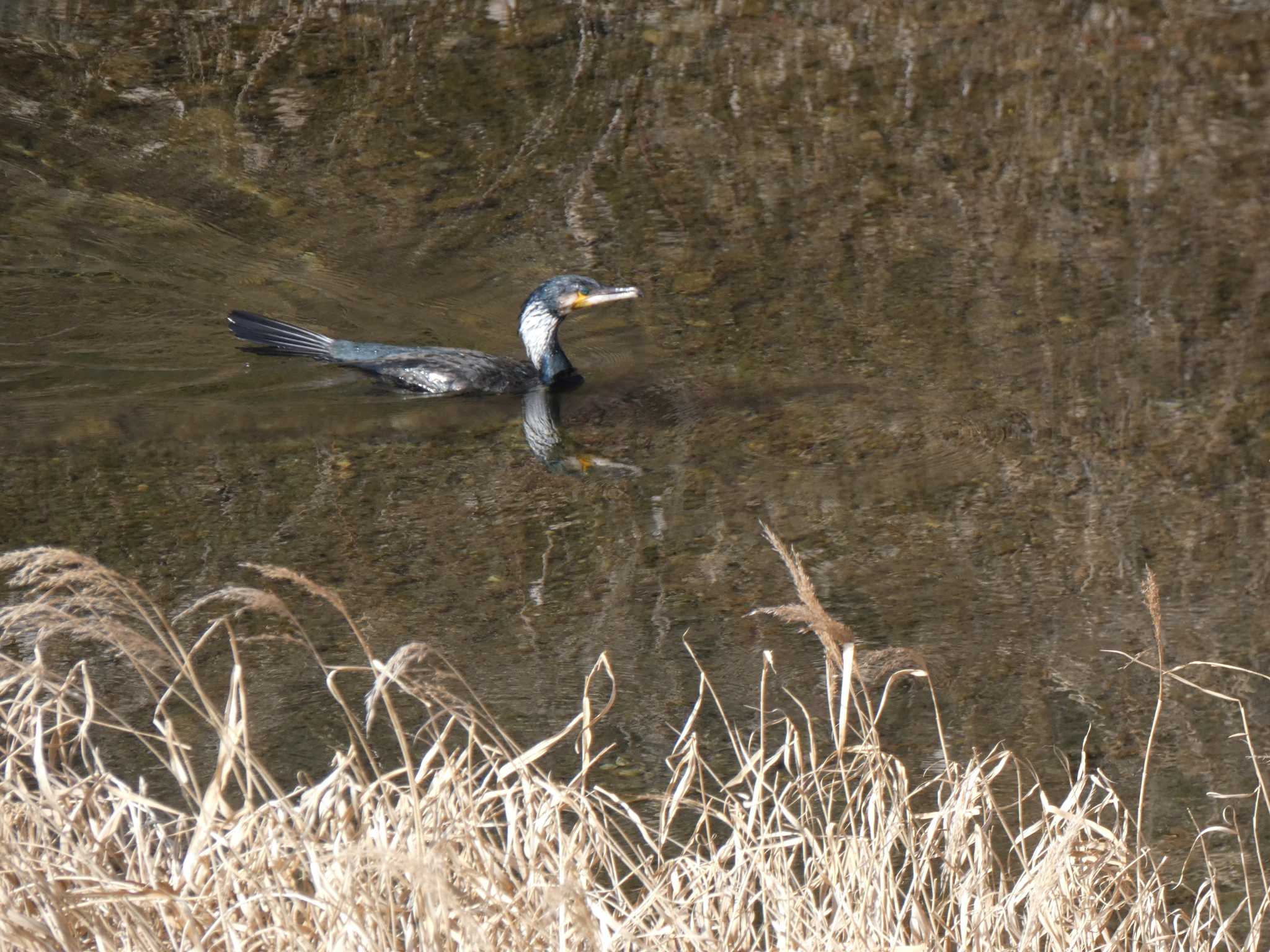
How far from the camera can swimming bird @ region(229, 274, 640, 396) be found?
7812mm

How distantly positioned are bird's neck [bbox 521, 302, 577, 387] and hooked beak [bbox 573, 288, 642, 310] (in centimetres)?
15

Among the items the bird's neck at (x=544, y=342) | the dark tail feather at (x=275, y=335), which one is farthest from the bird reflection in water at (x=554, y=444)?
the dark tail feather at (x=275, y=335)

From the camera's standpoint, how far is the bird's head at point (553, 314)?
7957 millimetres

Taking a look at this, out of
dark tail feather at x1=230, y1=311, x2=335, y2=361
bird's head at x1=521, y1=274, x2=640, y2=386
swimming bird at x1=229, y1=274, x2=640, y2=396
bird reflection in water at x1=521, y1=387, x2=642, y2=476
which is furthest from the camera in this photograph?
dark tail feather at x1=230, y1=311, x2=335, y2=361

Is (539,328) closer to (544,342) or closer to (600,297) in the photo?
(544,342)

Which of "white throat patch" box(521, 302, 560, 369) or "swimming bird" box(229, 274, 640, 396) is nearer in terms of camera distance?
"swimming bird" box(229, 274, 640, 396)

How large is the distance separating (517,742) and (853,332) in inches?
169

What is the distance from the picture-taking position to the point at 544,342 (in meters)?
7.97

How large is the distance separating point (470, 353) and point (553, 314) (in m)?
0.46

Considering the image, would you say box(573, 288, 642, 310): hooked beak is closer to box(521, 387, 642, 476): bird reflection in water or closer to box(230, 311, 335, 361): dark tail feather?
box(521, 387, 642, 476): bird reflection in water

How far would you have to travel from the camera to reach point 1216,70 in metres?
12.4

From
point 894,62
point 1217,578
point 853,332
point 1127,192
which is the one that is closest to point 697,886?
point 1217,578

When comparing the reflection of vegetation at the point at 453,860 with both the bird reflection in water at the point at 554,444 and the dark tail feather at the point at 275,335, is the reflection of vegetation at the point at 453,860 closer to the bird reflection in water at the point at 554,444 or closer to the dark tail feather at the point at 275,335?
the bird reflection in water at the point at 554,444

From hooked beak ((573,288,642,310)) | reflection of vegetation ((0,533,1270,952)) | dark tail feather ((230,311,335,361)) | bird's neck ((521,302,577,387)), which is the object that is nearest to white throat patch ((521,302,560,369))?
bird's neck ((521,302,577,387))
